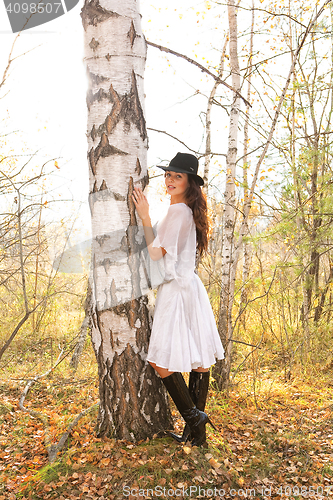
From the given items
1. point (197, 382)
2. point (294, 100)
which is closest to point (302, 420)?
point (197, 382)

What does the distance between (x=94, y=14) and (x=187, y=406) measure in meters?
2.58

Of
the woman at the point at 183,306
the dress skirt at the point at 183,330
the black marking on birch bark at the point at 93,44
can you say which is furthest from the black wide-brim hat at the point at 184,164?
the black marking on birch bark at the point at 93,44

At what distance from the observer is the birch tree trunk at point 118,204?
2197mm

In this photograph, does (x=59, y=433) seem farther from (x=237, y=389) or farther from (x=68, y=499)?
(x=237, y=389)

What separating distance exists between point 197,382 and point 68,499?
1059 mm

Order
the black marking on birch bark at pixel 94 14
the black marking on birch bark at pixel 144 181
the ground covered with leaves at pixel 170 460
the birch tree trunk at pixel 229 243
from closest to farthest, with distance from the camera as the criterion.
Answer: the ground covered with leaves at pixel 170 460 → the black marking on birch bark at pixel 94 14 → the black marking on birch bark at pixel 144 181 → the birch tree trunk at pixel 229 243

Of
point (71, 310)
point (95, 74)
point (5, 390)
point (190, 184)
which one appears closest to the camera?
point (95, 74)

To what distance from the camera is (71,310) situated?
7.53 metres

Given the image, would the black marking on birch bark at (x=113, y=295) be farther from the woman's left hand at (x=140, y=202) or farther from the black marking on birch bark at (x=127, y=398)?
the woman's left hand at (x=140, y=202)

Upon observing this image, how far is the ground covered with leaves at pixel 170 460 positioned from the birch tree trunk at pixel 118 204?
0.23 metres

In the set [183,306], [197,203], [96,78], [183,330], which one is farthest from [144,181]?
[183,330]

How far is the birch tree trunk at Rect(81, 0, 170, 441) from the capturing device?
86.5 inches

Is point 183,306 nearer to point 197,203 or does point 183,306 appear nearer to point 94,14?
point 197,203

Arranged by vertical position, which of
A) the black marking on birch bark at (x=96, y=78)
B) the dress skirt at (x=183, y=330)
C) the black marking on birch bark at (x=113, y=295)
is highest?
the black marking on birch bark at (x=96, y=78)
